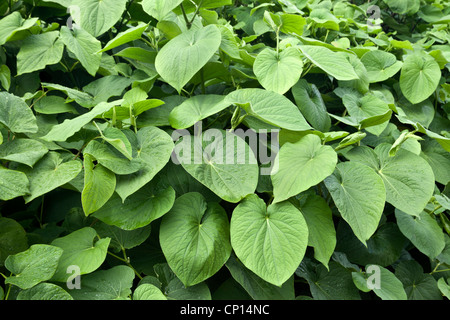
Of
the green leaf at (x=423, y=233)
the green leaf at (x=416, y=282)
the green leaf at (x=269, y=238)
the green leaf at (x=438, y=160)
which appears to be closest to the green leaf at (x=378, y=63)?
the green leaf at (x=438, y=160)

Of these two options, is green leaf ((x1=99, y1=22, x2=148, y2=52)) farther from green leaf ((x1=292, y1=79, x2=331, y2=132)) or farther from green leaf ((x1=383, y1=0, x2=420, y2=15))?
green leaf ((x1=383, y1=0, x2=420, y2=15))

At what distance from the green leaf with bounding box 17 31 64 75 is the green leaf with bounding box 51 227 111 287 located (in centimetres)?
55

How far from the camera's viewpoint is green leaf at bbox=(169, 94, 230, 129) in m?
0.90

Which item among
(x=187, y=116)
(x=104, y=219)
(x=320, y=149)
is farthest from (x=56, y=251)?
(x=320, y=149)

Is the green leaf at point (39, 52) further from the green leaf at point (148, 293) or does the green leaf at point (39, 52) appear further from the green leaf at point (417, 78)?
the green leaf at point (417, 78)

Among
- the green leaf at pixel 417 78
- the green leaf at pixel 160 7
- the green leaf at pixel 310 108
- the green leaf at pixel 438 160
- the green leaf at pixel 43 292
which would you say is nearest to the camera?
the green leaf at pixel 43 292

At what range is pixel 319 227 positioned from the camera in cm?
85

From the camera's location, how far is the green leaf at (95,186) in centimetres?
74

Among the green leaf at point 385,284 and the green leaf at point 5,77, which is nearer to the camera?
the green leaf at point 385,284

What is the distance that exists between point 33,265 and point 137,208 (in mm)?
233

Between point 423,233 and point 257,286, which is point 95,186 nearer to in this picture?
point 257,286

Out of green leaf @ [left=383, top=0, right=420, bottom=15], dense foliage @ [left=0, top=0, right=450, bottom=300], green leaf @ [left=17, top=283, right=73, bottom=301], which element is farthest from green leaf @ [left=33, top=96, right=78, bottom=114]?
green leaf @ [left=383, top=0, right=420, bottom=15]

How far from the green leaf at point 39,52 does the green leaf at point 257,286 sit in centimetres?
79

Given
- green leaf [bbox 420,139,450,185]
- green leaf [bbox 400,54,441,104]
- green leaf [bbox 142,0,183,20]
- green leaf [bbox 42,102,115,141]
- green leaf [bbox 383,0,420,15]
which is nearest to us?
green leaf [bbox 42,102,115,141]
